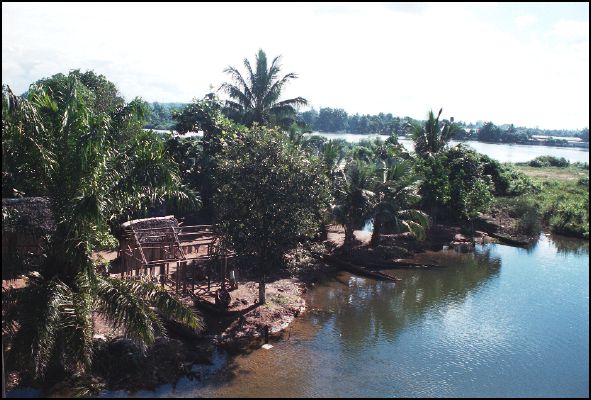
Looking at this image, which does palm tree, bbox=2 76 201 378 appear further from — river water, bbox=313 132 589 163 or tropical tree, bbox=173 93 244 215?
river water, bbox=313 132 589 163

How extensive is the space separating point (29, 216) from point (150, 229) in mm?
7266

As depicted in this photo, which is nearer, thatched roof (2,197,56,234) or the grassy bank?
thatched roof (2,197,56,234)

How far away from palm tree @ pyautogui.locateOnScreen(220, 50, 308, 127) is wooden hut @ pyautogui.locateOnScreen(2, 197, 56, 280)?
1994 cm

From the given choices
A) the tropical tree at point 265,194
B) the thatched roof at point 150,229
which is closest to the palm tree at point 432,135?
the tropical tree at point 265,194

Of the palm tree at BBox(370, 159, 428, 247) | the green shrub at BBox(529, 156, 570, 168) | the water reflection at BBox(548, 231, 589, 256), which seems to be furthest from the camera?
the green shrub at BBox(529, 156, 570, 168)

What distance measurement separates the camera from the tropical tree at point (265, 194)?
50.9 ft

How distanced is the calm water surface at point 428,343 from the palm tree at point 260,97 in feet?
42.8

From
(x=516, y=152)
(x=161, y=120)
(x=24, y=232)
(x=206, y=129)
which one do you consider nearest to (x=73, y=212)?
(x=24, y=232)

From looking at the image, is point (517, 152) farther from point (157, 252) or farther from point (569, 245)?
point (157, 252)

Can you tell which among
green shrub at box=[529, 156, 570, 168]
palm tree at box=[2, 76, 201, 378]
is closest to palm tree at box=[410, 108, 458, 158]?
palm tree at box=[2, 76, 201, 378]

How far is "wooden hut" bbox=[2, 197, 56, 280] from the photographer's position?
35.1 ft

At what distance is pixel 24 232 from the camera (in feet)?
35.8

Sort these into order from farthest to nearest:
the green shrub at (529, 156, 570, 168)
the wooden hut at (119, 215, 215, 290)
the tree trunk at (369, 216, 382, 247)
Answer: the green shrub at (529, 156, 570, 168) < the tree trunk at (369, 216, 382, 247) < the wooden hut at (119, 215, 215, 290)

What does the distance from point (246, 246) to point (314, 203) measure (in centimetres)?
257
